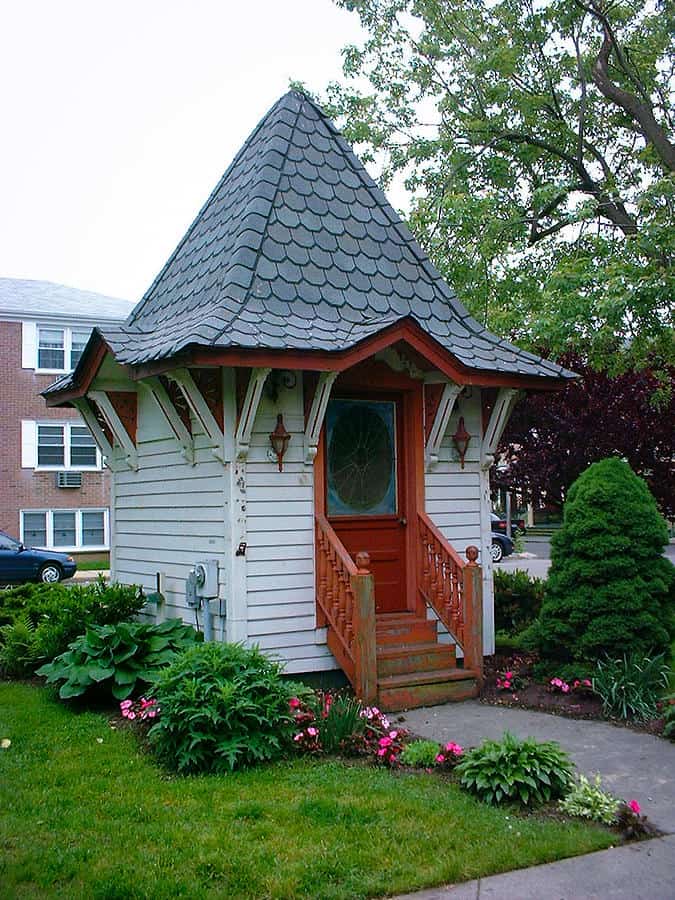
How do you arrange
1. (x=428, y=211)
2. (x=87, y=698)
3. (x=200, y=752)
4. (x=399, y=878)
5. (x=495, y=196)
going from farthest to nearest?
(x=495, y=196)
(x=428, y=211)
(x=87, y=698)
(x=200, y=752)
(x=399, y=878)

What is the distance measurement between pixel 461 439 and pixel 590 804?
14.6 feet

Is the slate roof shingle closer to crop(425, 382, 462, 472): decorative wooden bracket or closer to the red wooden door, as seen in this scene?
crop(425, 382, 462, 472): decorative wooden bracket

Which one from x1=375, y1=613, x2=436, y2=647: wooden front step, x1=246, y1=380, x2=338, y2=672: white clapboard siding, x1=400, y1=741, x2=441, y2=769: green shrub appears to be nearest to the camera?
x1=400, y1=741, x2=441, y2=769: green shrub

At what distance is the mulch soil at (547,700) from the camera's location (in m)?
7.14

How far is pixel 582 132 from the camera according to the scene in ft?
56.4

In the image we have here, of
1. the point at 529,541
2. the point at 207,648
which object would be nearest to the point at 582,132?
the point at 207,648

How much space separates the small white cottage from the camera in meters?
7.52

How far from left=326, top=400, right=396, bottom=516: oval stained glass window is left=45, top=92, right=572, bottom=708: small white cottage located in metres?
0.02

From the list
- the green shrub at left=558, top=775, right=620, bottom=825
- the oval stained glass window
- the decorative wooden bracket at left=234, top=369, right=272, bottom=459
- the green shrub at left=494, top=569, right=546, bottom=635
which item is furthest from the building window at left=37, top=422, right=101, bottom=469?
the green shrub at left=558, top=775, right=620, bottom=825

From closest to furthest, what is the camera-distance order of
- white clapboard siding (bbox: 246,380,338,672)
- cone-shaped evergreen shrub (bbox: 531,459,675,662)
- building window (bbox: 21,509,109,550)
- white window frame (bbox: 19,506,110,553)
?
white clapboard siding (bbox: 246,380,338,672), cone-shaped evergreen shrub (bbox: 531,459,675,662), building window (bbox: 21,509,109,550), white window frame (bbox: 19,506,110,553)

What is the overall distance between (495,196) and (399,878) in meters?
14.2

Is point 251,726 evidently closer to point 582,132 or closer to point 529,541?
point 582,132

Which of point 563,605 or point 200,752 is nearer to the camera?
point 200,752

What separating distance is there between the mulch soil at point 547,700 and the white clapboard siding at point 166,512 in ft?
8.43
